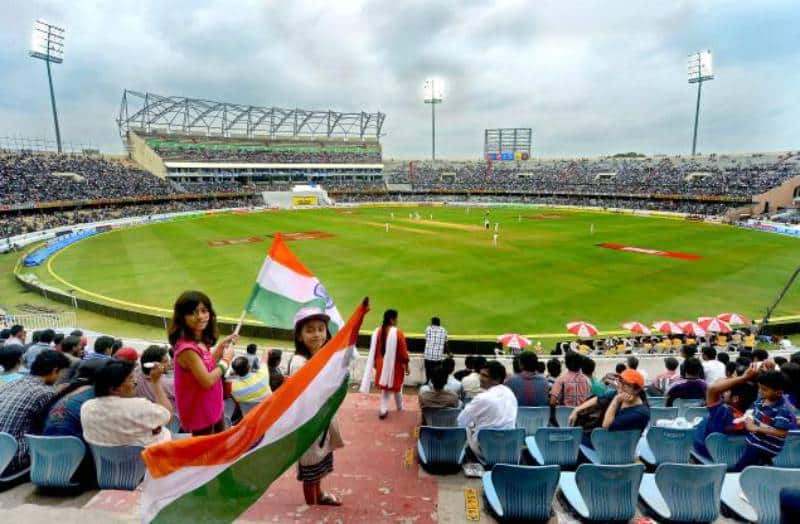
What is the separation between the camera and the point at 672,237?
41281mm

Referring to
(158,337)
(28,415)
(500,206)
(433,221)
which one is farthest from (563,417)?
(500,206)

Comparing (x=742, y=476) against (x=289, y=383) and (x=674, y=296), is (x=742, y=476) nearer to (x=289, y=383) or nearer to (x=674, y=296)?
(x=289, y=383)

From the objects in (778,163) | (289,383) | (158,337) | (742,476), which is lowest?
(158,337)

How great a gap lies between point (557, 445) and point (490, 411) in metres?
0.93

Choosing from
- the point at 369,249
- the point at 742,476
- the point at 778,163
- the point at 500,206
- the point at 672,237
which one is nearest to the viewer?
the point at 742,476

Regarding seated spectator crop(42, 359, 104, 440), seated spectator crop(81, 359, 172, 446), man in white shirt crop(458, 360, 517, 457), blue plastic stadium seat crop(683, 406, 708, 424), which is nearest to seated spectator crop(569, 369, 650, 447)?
man in white shirt crop(458, 360, 517, 457)

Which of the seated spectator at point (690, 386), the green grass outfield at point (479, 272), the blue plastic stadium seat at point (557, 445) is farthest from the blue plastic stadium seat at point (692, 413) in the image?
the green grass outfield at point (479, 272)

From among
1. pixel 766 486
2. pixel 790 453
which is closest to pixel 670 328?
pixel 790 453

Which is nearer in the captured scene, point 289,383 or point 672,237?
point 289,383

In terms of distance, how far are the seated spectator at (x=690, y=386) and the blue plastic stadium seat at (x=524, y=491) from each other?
462 centimetres

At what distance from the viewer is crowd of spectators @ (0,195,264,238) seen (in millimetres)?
47787

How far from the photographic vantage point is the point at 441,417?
6.22 m

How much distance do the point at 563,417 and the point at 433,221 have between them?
160 ft

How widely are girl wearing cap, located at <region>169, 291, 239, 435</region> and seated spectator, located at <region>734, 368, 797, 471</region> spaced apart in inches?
225
